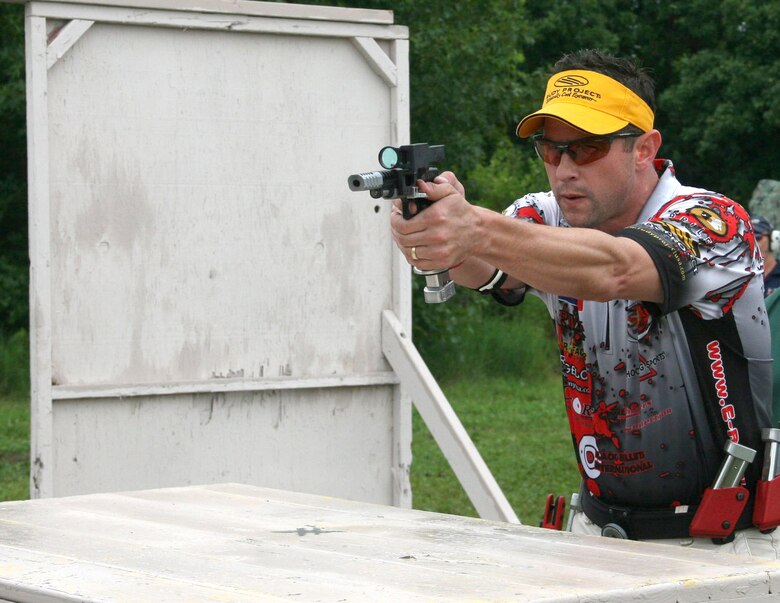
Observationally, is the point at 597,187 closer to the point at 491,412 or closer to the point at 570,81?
the point at 570,81

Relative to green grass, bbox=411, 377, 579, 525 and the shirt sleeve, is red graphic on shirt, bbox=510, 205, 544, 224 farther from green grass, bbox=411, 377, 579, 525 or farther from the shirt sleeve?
green grass, bbox=411, 377, 579, 525

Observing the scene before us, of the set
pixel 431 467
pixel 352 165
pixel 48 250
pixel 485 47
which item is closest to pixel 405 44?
pixel 352 165

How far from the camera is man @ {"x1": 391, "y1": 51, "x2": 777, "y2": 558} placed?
2688mm

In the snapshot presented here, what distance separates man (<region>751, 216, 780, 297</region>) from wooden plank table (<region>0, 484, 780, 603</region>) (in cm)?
482

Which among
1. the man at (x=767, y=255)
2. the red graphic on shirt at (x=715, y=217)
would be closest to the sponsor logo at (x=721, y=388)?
the red graphic on shirt at (x=715, y=217)

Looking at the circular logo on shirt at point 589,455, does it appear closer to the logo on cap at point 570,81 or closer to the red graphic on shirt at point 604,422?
the red graphic on shirt at point 604,422

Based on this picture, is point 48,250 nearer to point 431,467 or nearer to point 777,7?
point 431,467

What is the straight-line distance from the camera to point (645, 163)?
10.1 ft

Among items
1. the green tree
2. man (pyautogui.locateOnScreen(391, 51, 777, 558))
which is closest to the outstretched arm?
man (pyautogui.locateOnScreen(391, 51, 777, 558))

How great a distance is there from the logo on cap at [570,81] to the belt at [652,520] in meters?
0.98

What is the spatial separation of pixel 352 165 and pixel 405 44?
617 millimetres

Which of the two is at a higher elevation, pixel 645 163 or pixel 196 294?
pixel 645 163

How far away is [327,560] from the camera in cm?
238

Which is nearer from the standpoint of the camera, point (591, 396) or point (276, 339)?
point (591, 396)
